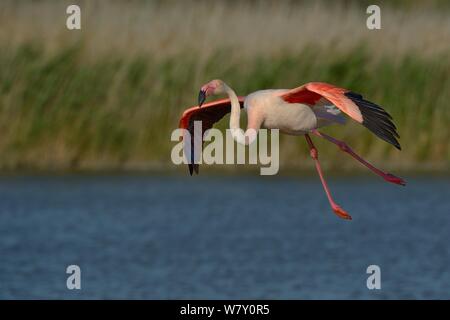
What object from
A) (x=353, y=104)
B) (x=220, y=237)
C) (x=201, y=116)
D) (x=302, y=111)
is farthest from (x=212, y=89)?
(x=220, y=237)

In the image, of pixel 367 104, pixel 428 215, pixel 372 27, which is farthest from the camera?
pixel 428 215

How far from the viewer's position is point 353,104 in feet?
45.4

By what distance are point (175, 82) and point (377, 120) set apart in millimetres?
12988

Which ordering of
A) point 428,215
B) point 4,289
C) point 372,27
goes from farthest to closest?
point 428,215, point 372,27, point 4,289

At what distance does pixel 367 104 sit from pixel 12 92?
13209 mm

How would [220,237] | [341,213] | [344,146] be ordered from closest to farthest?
[341,213]
[344,146]
[220,237]

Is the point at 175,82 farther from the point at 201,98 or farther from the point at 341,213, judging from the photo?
the point at 201,98

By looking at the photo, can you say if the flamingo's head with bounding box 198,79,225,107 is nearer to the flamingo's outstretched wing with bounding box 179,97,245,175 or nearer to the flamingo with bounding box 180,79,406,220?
the flamingo with bounding box 180,79,406,220

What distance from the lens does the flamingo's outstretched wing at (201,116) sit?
14820 millimetres

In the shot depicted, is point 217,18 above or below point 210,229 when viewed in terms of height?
above

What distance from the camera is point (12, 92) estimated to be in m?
26.3

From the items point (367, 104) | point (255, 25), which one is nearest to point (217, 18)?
point (255, 25)
